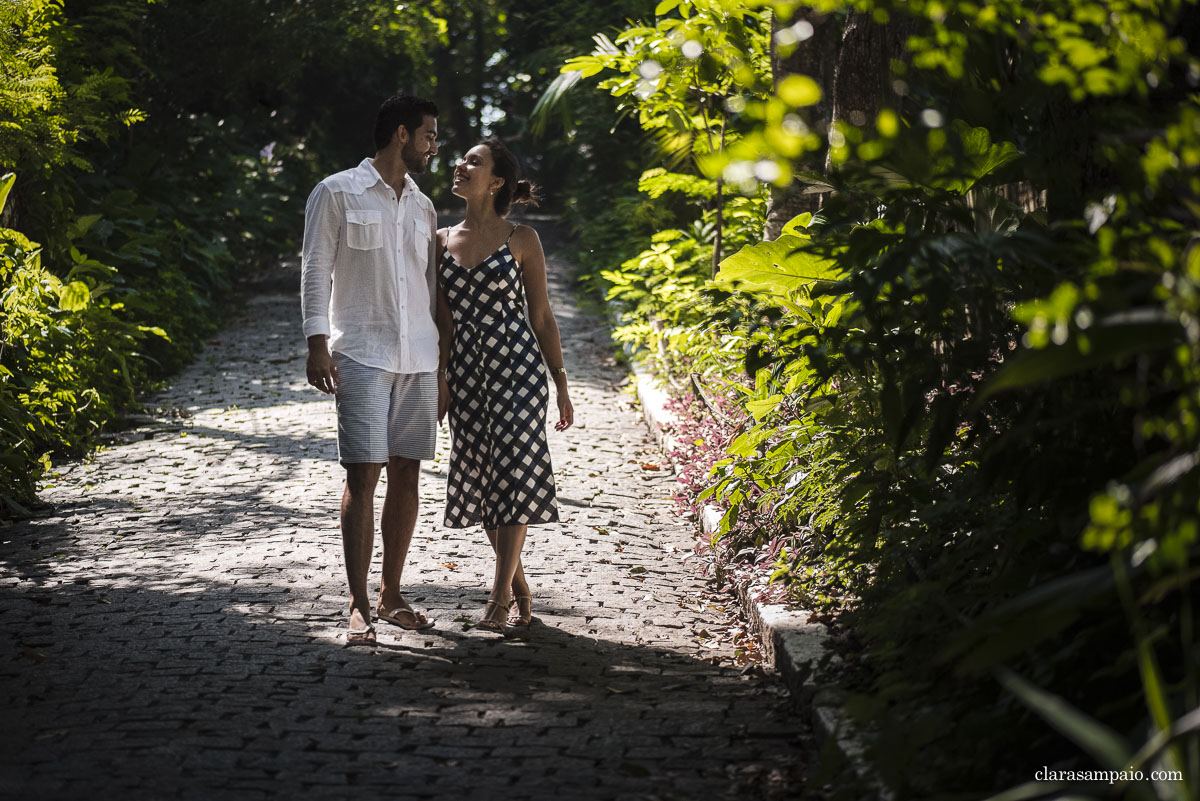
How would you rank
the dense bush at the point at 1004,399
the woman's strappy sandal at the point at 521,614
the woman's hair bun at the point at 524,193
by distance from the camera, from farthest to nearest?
the woman's hair bun at the point at 524,193, the woman's strappy sandal at the point at 521,614, the dense bush at the point at 1004,399

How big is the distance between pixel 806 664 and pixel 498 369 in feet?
6.51

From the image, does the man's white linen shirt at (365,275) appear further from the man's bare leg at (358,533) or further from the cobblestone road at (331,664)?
the cobblestone road at (331,664)

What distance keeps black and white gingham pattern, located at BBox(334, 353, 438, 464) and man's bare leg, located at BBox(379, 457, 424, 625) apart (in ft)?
0.31

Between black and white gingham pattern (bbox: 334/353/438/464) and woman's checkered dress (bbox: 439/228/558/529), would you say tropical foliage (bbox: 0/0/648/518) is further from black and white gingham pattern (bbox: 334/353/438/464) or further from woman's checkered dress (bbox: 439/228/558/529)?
woman's checkered dress (bbox: 439/228/558/529)

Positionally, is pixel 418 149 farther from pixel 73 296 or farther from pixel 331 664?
pixel 73 296

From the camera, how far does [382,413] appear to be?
5.42m

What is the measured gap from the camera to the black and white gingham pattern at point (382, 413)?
5348 millimetres

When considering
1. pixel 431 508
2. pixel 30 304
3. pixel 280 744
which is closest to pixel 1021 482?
pixel 280 744

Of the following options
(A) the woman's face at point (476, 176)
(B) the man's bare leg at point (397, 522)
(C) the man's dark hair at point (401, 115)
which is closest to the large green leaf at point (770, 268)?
(A) the woman's face at point (476, 176)

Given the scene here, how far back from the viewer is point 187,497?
836 centimetres

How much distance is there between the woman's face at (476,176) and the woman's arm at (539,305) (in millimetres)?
238

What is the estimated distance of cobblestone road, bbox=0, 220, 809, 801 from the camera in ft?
13.1

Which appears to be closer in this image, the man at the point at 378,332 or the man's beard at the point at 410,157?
the man at the point at 378,332

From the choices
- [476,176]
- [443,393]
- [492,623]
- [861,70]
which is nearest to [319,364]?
[443,393]
